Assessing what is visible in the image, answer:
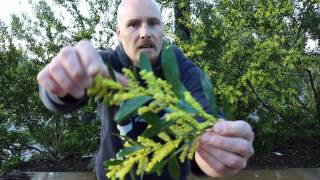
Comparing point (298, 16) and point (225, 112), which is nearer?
point (225, 112)

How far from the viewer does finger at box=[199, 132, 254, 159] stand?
1126 millimetres

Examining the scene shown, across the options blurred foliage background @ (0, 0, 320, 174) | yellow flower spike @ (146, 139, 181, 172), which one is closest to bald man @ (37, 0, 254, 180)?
yellow flower spike @ (146, 139, 181, 172)

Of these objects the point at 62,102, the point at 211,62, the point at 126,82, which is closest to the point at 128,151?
the point at 126,82

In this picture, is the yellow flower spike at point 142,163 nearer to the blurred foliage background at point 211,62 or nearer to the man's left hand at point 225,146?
the man's left hand at point 225,146

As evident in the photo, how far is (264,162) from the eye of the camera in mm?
7008

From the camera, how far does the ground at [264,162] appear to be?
6828 mm

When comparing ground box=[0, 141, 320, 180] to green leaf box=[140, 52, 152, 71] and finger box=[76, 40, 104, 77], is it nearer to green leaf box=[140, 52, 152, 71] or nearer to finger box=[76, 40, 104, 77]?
finger box=[76, 40, 104, 77]

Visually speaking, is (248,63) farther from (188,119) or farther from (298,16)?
(188,119)

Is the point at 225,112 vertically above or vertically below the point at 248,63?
below

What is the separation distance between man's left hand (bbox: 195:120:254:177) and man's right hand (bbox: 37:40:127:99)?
10.3 inches

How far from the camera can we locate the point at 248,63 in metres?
6.28

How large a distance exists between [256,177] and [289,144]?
1.75 metres

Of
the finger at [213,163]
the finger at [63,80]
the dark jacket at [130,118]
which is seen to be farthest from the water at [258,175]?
the finger at [63,80]

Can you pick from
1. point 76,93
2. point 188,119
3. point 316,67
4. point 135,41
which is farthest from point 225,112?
point 316,67
